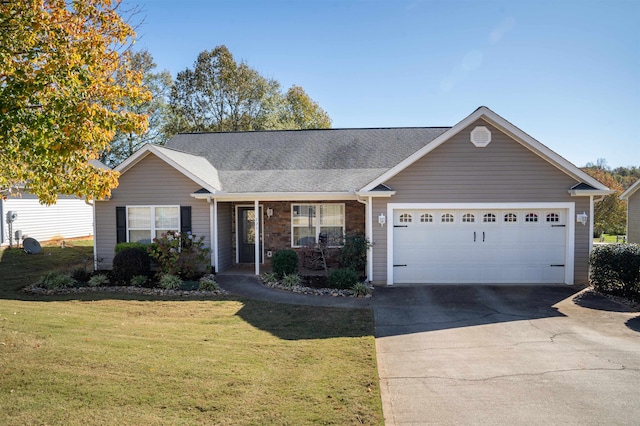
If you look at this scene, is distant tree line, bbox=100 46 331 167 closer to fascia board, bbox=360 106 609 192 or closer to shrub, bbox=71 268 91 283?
shrub, bbox=71 268 91 283

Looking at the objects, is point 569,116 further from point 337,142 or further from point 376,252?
point 376,252

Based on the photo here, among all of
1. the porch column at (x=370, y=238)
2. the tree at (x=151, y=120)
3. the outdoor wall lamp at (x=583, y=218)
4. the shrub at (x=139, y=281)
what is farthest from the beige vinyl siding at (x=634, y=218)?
the tree at (x=151, y=120)

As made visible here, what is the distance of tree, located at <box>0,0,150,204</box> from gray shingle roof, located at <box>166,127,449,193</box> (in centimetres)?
631

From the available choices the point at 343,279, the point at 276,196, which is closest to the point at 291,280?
the point at 343,279

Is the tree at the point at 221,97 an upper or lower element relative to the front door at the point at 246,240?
upper

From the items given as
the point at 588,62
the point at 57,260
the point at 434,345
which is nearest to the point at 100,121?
the point at 434,345

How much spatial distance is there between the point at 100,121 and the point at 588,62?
1517 centimetres

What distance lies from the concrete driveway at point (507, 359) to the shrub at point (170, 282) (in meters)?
5.78

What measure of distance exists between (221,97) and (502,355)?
32479mm

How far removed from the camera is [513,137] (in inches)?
470

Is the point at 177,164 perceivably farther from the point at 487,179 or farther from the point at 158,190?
the point at 487,179

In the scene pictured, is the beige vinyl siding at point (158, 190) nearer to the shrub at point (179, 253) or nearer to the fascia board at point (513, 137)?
the shrub at point (179, 253)

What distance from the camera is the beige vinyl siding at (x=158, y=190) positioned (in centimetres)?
1391

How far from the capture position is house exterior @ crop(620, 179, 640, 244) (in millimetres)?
20406
